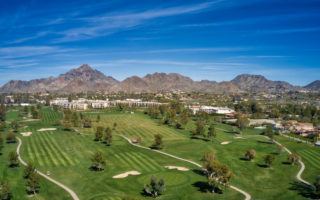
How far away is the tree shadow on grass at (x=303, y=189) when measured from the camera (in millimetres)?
91350

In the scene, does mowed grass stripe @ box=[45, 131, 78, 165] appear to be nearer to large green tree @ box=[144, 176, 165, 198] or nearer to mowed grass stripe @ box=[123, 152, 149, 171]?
mowed grass stripe @ box=[123, 152, 149, 171]

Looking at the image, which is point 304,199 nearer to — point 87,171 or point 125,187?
point 125,187

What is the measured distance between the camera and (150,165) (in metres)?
115

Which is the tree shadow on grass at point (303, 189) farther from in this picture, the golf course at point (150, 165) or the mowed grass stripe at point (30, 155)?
the mowed grass stripe at point (30, 155)

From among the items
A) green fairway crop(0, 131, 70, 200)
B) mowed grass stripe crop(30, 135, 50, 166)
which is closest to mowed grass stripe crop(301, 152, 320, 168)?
green fairway crop(0, 131, 70, 200)

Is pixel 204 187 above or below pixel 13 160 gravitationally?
below

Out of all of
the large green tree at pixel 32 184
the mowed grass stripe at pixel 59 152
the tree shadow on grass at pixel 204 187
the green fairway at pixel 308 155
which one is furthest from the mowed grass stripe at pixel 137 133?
the large green tree at pixel 32 184

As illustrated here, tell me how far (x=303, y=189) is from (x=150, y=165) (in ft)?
139

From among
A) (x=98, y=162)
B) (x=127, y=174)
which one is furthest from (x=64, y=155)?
(x=127, y=174)

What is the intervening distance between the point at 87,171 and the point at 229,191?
Result: 1536 inches

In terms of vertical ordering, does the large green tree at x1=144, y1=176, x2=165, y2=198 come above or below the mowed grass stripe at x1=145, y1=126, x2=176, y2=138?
below

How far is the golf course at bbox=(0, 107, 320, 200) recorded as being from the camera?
303 ft

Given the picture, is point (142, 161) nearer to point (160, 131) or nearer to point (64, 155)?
point (64, 155)

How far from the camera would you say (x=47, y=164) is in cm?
11394
